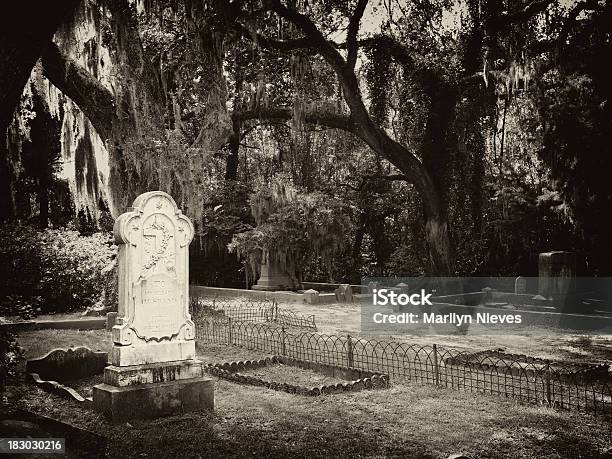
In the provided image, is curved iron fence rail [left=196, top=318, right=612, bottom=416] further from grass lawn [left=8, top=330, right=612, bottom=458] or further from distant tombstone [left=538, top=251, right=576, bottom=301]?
distant tombstone [left=538, top=251, right=576, bottom=301]

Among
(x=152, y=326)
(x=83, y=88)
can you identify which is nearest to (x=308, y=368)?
(x=152, y=326)

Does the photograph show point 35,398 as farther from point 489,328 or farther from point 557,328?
point 557,328

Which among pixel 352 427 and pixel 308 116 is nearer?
pixel 352 427

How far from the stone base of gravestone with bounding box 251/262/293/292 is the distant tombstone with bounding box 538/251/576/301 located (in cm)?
1019

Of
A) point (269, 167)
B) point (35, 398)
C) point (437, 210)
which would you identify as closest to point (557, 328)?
point (437, 210)

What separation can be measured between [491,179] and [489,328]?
8644mm

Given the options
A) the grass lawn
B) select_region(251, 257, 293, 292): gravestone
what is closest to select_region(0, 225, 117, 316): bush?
select_region(251, 257, 293, 292): gravestone

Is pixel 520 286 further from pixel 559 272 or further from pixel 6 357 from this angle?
pixel 6 357

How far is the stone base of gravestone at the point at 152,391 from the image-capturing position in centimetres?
705

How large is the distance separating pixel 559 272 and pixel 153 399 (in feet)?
44.9

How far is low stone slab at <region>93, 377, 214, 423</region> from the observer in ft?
Result: 23.0

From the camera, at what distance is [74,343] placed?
458 inches

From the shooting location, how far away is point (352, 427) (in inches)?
260

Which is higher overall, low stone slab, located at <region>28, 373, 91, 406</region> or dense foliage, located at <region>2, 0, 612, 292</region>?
dense foliage, located at <region>2, 0, 612, 292</region>
